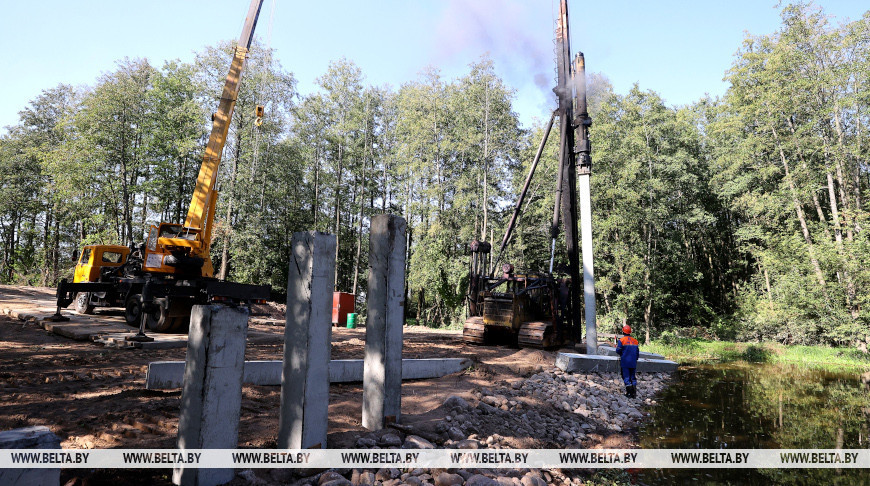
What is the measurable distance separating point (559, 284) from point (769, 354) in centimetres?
1305

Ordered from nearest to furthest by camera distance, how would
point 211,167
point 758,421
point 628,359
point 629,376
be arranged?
point 758,421
point 628,359
point 629,376
point 211,167

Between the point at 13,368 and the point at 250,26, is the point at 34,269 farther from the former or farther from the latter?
the point at 13,368

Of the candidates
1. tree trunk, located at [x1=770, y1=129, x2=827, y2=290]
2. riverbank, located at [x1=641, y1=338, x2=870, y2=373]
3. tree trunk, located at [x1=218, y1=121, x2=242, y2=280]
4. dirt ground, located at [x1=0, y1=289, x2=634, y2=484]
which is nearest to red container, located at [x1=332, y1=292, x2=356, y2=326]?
dirt ground, located at [x1=0, y1=289, x2=634, y2=484]

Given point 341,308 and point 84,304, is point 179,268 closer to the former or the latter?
point 84,304

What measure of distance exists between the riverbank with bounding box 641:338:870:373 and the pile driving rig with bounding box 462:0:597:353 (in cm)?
816

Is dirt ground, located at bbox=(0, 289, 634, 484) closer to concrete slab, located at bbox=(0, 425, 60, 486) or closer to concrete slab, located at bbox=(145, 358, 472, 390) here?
concrete slab, located at bbox=(145, 358, 472, 390)

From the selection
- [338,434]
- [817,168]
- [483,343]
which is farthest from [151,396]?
[817,168]

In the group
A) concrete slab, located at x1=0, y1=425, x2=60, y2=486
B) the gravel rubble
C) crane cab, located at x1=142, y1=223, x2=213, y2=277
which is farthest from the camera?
crane cab, located at x1=142, y1=223, x2=213, y2=277

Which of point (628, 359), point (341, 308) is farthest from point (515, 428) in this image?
point (341, 308)

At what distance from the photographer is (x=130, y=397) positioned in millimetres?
5121

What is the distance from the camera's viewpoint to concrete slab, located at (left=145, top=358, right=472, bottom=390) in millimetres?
5461

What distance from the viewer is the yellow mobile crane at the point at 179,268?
37.9ft

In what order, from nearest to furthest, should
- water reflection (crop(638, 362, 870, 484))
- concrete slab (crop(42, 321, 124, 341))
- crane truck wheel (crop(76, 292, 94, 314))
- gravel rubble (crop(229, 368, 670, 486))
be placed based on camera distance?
gravel rubble (crop(229, 368, 670, 486)) → water reflection (crop(638, 362, 870, 484)) → concrete slab (crop(42, 321, 124, 341)) → crane truck wheel (crop(76, 292, 94, 314))

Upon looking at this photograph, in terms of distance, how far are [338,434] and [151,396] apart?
113 inches
